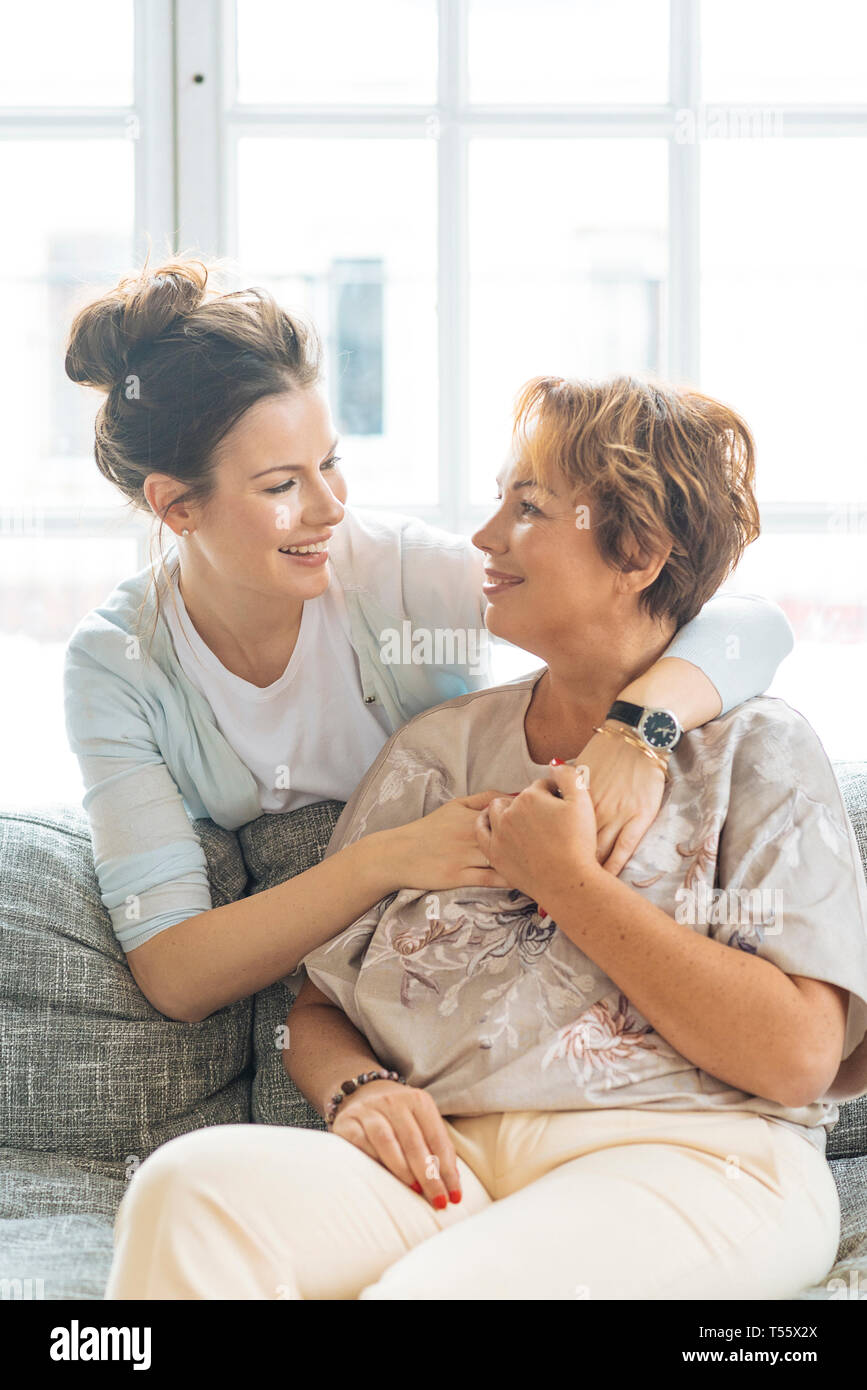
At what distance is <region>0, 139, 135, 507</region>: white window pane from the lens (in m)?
2.43

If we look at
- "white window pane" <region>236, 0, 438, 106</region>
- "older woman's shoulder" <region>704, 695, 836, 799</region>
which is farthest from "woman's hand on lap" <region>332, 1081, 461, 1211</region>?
"white window pane" <region>236, 0, 438, 106</region>

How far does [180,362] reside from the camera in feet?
4.90

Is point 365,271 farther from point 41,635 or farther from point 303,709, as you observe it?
point 303,709

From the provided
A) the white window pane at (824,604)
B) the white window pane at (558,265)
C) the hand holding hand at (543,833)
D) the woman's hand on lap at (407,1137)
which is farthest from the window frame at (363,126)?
the woman's hand on lap at (407,1137)

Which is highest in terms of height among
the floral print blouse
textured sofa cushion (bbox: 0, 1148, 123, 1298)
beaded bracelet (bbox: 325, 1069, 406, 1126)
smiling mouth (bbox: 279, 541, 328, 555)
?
smiling mouth (bbox: 279, 541, 328, 555)

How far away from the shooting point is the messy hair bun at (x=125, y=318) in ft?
4.96

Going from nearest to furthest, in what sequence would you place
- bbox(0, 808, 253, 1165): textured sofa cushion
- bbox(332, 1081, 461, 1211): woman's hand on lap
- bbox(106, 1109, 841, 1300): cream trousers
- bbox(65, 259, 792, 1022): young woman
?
bbox(106, 1109, 841, 1300): cream trousers < bbox(332, 1081, 461, 1211): woman's hand on lap < bbox(65, 259, 792, 1022): young woman < bbox(0, 808, 253, 1165): textured sofa cushion

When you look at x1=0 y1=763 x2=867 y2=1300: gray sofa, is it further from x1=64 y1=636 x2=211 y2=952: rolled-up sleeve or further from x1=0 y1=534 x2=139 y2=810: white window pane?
x1=0 y1=534 x2=139 y2=810: white window pane

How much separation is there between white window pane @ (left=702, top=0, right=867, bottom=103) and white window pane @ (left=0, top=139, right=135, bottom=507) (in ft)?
3.83

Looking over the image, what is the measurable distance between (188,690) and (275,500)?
0.29m

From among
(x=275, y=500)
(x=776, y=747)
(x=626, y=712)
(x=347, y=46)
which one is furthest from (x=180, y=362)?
(x=347, y=46)

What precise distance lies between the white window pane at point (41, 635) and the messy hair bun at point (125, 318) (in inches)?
37.7

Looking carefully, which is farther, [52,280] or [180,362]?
[52,280]
